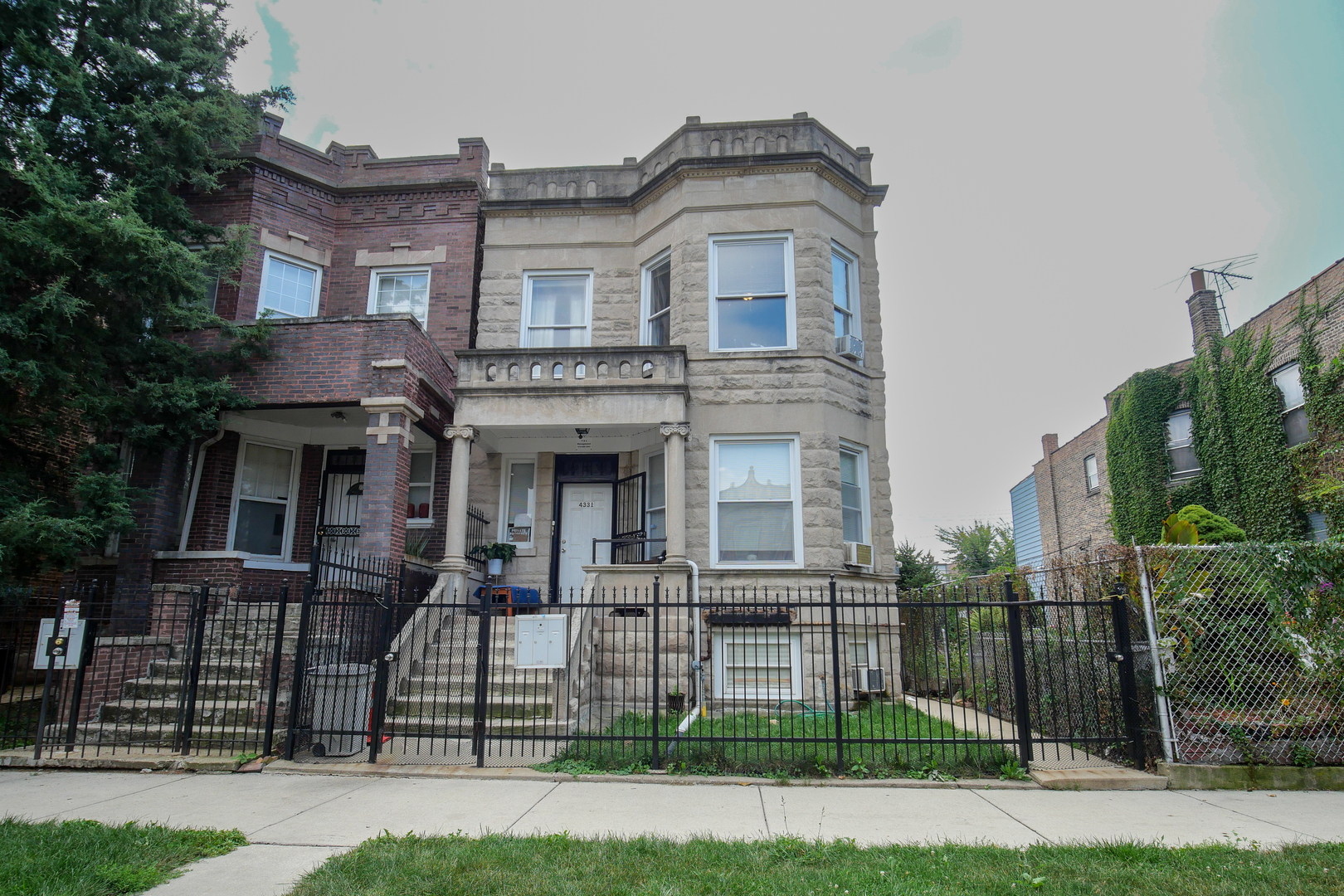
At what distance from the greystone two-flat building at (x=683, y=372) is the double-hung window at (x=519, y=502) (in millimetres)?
39

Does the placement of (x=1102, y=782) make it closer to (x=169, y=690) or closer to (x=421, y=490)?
(x=169, y=690)

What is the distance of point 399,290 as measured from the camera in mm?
14883

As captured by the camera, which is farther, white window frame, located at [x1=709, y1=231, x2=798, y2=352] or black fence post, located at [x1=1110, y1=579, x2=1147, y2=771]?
white window frame, located at [x1=709, y1=231, x2=798, y2=352]

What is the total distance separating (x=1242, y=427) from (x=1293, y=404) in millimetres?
1290

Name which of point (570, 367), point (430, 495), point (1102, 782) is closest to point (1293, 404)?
point (1102, 782)

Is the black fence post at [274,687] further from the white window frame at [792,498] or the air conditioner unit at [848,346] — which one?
the air conditioner unit at [848,346]

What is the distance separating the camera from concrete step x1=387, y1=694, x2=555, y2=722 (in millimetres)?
8797

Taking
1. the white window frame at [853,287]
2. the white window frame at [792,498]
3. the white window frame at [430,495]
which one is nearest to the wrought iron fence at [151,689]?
the white window frame at [430,495]

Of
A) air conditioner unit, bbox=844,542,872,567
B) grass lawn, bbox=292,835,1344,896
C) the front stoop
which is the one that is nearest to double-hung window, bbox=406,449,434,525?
air conditioner unit, bbox=844,542,872,567

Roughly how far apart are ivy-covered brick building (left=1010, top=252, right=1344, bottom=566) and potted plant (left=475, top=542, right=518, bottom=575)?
12183mm

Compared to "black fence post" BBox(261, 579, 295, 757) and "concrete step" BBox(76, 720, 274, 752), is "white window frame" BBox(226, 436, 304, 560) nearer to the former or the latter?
"concrete step" BBox(76, 720, 274, 752)

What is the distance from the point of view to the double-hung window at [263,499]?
1352 cm

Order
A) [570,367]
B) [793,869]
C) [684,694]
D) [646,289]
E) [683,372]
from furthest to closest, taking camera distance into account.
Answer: [646,289], [570,367], [683,372], [684,694], [793,869]

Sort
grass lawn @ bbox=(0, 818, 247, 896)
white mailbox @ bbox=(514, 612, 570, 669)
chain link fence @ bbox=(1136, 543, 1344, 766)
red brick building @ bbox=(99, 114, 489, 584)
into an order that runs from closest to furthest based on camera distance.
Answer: grass lawn @ bbox=(0, 818, 247, 896) → chain link fence @ bbox=(1136, 543, 1344, 766) → white mailbox @ bbox=(514, 612, 570, 669) → red brick building @ bbox=(99, 114, 489, 584)
